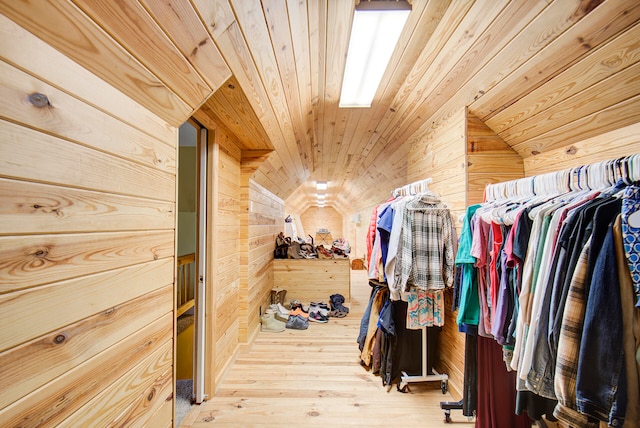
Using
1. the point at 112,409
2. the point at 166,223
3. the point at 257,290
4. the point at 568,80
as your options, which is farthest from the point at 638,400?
the point at 257,290

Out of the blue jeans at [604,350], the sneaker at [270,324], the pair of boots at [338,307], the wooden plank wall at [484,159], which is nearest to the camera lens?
the blue jeans at [604,350]

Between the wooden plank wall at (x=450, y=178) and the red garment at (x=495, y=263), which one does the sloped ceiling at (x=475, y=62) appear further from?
the red garment at (x=495, y=263)

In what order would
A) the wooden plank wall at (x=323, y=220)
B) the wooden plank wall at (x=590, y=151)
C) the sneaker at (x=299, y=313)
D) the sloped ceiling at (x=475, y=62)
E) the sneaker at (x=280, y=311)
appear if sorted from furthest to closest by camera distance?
the wooden plank wall at (x=323, y=220), the sneaker at (x=299, y=313), the sneaker at (x=280, y=311), the wooden plank wall at (x=590, y=151), the sloped ceiling at (x=475, y=62)

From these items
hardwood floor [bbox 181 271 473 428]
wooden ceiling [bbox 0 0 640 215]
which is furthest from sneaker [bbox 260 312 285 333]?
wooden ceiling [bbox 0 0 640 215]

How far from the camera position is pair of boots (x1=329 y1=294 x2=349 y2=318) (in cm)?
389

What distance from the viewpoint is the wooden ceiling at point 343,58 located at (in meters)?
0.80

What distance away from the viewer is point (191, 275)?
2939 millimetres

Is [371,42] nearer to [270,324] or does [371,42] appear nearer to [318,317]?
[270,324]

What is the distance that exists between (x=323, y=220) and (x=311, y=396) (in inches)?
442

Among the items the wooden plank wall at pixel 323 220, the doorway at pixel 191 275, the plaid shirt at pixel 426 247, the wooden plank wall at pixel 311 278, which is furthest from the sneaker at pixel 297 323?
the wooden plank wall at pixel 323 220

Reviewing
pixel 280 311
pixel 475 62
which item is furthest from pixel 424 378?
pixel 475 62

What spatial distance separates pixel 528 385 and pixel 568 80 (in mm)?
1407

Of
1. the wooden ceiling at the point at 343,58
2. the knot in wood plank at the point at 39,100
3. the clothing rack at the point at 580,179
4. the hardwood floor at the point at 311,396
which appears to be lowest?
the hardwood floor at the point at 311,396

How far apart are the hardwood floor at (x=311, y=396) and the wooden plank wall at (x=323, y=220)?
10353 mm
